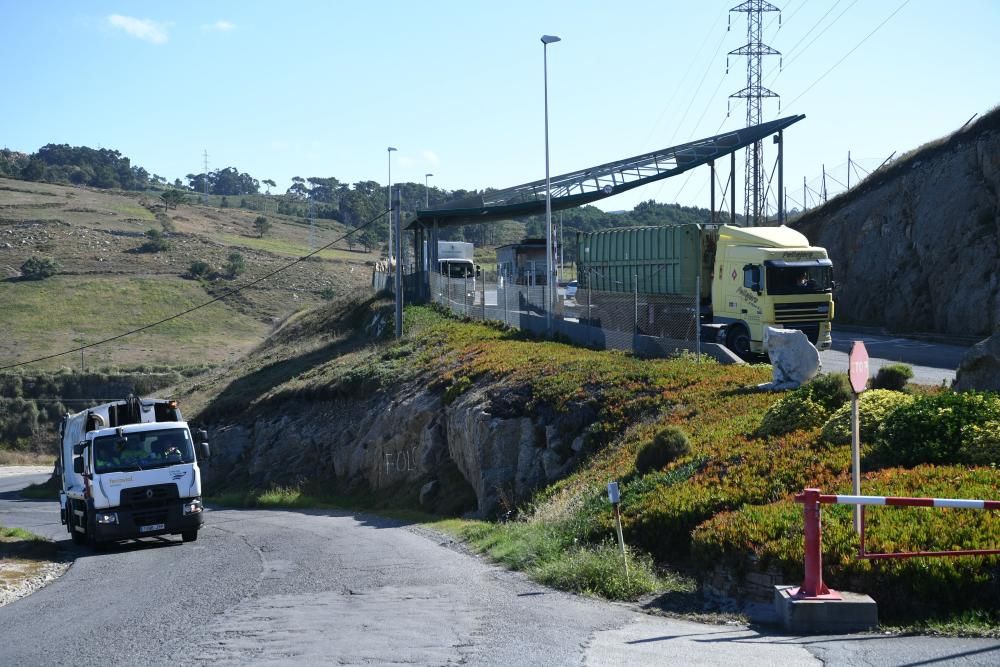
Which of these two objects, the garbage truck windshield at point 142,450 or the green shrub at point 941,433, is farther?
the garbage truck windshield at point 142,450

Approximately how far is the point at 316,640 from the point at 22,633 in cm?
367

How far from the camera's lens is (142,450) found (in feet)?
67.4

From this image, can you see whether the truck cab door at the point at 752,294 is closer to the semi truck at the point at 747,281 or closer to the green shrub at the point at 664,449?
the semi truck at the point at 747,281

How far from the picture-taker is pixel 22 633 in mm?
11062

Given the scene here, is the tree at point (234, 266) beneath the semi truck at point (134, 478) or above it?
above

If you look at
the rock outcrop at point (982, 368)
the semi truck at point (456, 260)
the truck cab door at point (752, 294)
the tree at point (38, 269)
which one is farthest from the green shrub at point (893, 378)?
the tree at point (38, 269)

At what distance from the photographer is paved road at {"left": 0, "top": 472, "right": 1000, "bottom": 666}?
875 cm

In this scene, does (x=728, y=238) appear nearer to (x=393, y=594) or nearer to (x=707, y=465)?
(x=707, y=465)

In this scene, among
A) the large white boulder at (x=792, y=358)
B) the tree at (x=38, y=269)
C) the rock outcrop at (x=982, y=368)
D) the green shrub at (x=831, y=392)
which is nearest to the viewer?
the rock outcrop at (x=982, y=368)

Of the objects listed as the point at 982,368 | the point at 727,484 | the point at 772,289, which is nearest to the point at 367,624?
the point at 727,484

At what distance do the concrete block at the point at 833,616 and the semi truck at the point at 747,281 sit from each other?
1508 centimetres

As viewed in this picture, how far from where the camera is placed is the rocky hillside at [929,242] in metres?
38.8

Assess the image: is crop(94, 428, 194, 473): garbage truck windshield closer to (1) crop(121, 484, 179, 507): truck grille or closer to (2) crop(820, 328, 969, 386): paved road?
(1) crop(121, 484, 179, 507): truck grille

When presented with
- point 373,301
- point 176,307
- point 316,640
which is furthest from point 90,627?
point 176,307
